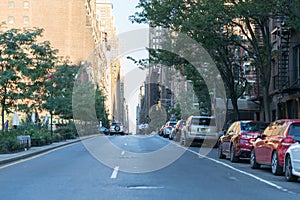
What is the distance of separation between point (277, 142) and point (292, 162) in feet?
5.84

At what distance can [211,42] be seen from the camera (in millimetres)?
29969

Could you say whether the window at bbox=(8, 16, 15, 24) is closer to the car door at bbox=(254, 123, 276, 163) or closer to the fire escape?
the fire escape

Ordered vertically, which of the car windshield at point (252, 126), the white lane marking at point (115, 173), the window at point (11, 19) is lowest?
the white lane marking at point (115, 173)

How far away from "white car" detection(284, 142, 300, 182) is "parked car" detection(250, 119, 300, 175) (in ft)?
1.62

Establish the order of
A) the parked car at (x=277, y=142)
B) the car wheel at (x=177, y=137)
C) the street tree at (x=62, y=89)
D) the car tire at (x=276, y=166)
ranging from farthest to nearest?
the street tree at (x=62, y=89) < the car wheel at (x=177, y=137) < the car tire at (x=276, y=166) < the parked car at (x=277, y=142)

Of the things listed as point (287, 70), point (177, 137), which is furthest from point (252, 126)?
point (177, 137)

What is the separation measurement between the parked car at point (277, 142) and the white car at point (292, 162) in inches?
19.4

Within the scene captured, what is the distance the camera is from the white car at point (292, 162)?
13547 mm

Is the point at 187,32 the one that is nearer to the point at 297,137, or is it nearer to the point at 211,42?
the point at 211,42

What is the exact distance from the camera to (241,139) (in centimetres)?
2034

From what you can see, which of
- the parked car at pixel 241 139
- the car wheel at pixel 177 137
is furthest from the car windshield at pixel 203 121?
the car wheel at pixel 177 137

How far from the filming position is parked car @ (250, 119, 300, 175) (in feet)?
49.5

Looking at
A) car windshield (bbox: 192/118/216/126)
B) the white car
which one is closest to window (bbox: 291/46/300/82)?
car windshield (bbox: 192/118/216/126)

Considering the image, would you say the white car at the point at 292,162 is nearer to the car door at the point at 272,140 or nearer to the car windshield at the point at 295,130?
the car windshield at the point at 295,130
